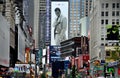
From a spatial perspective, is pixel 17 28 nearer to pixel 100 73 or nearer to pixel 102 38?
pixel 102 38

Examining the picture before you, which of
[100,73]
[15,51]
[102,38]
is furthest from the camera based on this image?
[102,38]

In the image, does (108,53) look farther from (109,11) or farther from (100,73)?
(100,73)

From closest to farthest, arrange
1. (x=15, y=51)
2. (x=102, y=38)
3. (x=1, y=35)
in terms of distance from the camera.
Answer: (x=1, y=35), (x=15, y=51), (x=102, y=38)

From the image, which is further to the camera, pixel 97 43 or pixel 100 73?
pixel 97 43

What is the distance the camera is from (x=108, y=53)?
153 metres

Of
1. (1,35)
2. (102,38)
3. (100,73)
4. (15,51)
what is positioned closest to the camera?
(1,35)

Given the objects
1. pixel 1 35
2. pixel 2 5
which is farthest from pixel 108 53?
pixel 1 35

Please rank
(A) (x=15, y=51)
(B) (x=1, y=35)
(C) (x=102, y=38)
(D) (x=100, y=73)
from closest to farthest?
(B) (x=1, y=35) < (D) (x=100, y=73) < (A) (x=15, y=51) < (C) (x=102, y=38)

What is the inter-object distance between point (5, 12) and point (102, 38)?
47425mm

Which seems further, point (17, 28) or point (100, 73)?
point (17, 28)

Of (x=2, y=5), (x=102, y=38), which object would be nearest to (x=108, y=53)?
(x=102, y=38)

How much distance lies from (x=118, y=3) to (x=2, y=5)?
1970 inches

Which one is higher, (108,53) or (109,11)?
(109,11)

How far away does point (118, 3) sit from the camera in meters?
164
